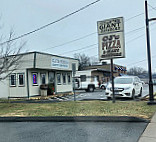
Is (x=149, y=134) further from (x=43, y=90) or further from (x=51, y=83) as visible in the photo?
(x=51, y=83)

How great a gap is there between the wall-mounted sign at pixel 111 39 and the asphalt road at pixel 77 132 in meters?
4.89

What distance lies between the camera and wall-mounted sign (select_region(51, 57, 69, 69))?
2005cm

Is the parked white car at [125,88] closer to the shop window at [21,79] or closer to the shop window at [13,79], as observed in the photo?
the shop window at [21,79]

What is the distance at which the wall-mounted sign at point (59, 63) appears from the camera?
20048 millimetres

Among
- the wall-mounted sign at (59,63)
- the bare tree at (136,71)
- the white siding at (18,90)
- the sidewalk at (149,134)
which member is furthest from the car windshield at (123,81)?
the bare tree at (136,71)

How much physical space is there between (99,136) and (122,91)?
8044 millimetres

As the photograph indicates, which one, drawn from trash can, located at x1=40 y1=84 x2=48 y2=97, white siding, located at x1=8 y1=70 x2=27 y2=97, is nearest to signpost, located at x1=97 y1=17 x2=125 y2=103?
trash can, located at x1=40 y1=84 x2=48 y2=97

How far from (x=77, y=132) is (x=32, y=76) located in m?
14.1

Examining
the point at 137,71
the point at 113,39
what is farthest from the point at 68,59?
the point at 137,71

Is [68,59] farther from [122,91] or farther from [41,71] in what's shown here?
[122,91]

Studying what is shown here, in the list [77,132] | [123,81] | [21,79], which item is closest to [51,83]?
[21,79]

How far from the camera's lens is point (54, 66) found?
20203 millimetres

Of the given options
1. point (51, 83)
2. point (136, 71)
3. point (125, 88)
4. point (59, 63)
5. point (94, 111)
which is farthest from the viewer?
point (136, 71)

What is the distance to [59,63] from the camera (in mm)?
21047
